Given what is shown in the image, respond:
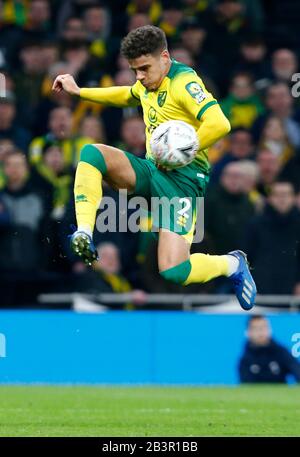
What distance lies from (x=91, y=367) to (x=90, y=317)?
0.55 m

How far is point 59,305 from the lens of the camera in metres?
14.8

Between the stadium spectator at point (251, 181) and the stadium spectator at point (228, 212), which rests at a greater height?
the stadium spectator at point (251, 181)

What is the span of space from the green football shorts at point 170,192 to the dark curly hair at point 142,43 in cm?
79

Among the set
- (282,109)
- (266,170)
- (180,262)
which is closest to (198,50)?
(282,109)

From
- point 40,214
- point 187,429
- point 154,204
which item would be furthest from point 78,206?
point 40,214

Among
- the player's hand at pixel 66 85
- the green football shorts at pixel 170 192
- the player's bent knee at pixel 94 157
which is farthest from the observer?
the player's hand at pixel 66 85

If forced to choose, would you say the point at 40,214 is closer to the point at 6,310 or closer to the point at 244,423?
the point at 6,310

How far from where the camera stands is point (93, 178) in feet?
32.7

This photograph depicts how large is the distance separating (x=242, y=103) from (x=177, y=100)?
6.76 metres

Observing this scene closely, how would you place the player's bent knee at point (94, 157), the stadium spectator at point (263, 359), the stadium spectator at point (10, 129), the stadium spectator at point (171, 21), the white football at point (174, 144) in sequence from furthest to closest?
1. the stadium spectator at point (171, 21)
2. the stadium spectator at point (10, 129)
3. the stadium spectator at point (263, 359)
4. the player's bent knee at point (94, 157)
5. the white football at point (174, 144)

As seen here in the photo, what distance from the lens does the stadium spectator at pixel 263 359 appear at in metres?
14.5

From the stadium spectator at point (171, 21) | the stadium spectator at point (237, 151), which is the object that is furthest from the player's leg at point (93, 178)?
the stadium spectator at point (171, 21)

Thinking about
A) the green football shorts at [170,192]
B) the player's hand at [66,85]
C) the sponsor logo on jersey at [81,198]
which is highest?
the player's hand at [66,85]

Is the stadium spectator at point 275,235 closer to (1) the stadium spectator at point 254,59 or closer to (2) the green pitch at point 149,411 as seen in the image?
(2) the green pitch at point 149,411
